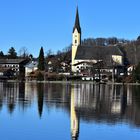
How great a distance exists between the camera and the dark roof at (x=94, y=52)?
138 m

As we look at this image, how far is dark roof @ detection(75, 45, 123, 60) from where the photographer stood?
13762cm

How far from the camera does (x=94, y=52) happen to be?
140000 millimetres

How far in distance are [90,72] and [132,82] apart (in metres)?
18.3

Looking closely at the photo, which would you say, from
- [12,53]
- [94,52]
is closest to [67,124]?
[94,52]

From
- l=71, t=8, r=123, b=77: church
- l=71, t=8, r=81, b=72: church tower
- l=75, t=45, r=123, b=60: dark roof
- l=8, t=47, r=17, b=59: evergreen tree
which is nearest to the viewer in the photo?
l=71, t=8, r=123, b=77: church

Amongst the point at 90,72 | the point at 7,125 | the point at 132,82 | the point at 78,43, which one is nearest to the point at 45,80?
the point at 90,72

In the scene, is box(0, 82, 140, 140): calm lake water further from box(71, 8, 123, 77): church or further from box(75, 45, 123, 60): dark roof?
box(75, 45, 123, 60): dark roof

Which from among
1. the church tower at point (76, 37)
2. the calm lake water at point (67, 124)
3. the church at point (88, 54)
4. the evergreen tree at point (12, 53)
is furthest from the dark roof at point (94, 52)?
the calm lake water at point (67, 124)

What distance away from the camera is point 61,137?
61.0 ft

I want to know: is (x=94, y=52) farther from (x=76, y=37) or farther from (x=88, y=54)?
(x=76, y=37)

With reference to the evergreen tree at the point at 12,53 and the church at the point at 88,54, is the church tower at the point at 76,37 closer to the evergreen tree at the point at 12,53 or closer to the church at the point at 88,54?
the church at the point at 88,54

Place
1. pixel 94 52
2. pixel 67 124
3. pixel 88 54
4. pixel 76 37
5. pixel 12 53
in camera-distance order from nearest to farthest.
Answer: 1. pixel 67 124
2. pixel 88 54
3. pixel 94 52
4. pixel 76 37
5. pixel 12 53

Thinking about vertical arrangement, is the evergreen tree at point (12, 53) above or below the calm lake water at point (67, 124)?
above

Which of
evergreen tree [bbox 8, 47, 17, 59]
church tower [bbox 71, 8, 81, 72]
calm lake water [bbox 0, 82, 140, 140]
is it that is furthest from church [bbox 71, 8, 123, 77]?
calm lake water [bbox 0, 82, 140, 140]
